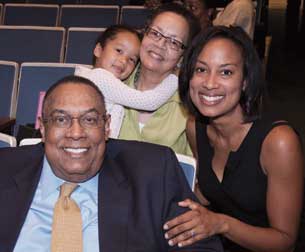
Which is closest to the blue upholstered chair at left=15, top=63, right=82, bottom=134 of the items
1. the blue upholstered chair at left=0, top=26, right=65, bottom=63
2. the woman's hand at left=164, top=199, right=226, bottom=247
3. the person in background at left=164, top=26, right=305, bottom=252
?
the blue upholstered chair at left=0, top=26, right=65, bottom=63

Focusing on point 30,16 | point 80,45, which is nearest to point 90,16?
point 30,16

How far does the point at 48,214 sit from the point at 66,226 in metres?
0.09

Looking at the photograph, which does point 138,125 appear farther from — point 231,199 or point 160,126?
point 231,199

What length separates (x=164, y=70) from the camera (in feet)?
7.07

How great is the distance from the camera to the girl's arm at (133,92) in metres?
2.09

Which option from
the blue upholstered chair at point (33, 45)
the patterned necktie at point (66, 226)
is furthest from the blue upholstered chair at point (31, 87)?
the patterned necktie at point (66, 226)

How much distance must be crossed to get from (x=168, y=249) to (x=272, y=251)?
446mm

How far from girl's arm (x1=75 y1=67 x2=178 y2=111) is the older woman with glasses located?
3 cm

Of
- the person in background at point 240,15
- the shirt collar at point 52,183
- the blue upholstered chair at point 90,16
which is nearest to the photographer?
the shirt collar at point 52,183

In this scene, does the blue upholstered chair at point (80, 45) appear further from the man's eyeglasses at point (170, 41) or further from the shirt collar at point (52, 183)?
the shirt collar at point (52, 183)

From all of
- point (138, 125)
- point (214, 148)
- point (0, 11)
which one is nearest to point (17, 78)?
point (138, 125)

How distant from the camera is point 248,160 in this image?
1.85 m

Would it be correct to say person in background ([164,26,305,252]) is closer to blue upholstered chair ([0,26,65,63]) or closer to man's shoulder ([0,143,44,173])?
man's shoulder ([0,143,44,173])

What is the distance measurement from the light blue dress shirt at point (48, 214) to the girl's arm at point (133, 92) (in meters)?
0.54
